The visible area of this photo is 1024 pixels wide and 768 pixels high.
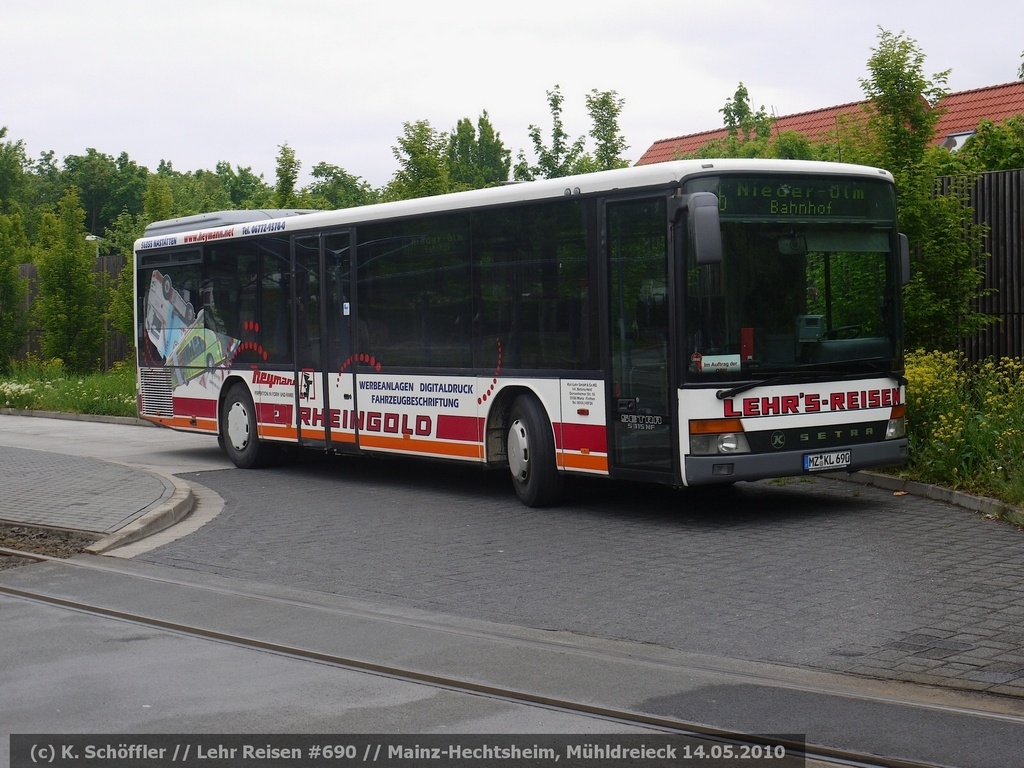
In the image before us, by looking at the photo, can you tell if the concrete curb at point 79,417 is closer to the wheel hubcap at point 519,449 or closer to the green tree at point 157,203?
the green tree at point 157,203

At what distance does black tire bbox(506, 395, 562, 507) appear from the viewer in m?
12.5

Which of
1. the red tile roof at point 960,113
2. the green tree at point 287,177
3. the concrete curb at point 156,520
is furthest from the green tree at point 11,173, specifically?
the concrete curb at point 156,520

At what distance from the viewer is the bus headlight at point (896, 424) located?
11945 mm

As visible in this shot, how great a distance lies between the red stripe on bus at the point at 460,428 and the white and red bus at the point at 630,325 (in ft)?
0.13

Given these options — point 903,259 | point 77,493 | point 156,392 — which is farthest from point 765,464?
point 156,392

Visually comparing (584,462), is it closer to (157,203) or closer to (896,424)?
(896,424)

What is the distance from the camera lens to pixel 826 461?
11.5 m

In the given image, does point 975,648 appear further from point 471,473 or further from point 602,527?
point 471,473

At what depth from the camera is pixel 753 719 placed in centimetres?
585

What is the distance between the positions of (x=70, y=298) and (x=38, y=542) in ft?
66.2

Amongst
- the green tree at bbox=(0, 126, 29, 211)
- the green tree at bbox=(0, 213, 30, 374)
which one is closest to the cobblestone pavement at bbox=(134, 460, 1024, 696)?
the green tree at bbox=(0, 213, 30, 374)

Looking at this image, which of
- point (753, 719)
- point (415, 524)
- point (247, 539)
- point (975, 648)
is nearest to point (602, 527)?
point (415, 524)

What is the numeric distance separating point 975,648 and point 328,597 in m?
3.99

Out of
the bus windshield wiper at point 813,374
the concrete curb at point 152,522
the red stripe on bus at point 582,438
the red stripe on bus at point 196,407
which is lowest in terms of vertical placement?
the concrete curb at point 152,522
